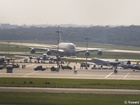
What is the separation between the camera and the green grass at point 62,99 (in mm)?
51719

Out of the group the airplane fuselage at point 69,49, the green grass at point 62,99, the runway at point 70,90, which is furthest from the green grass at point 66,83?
the airplane fuselage at point 69,49

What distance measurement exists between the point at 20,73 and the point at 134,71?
98.6 feet

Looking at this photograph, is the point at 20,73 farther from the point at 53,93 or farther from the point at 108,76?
the point at 53,93

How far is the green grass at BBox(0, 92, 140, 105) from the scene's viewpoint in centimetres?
5172

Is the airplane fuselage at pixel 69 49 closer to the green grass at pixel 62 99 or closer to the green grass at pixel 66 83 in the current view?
the green grass at pixel 66 83

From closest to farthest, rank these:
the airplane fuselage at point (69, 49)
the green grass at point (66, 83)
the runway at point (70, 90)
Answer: the runway at point (70, 90)
the green grass at point (66, 83)
the airplane fuselage at point (69, 49)

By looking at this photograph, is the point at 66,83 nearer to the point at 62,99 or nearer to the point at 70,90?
the point at 70,90

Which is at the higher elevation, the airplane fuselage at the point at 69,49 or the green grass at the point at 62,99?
the airplane fuselage at the point at 69,49

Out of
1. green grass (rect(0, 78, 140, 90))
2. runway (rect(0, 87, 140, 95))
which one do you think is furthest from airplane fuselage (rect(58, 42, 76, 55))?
runway (rect(0, 87, 140, 95))

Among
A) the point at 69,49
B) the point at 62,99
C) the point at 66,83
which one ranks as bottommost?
the point at 62,99

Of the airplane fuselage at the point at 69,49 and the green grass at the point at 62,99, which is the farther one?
the airplane fuselage at the point at 69,49

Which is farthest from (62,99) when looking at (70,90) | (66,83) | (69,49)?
(69,49)

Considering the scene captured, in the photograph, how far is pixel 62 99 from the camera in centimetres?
5416

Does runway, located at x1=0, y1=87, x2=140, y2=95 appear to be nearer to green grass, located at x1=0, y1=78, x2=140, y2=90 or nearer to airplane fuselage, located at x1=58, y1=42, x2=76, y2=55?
green grass, located at x1=0, y1=78, x2=140, y2=90
